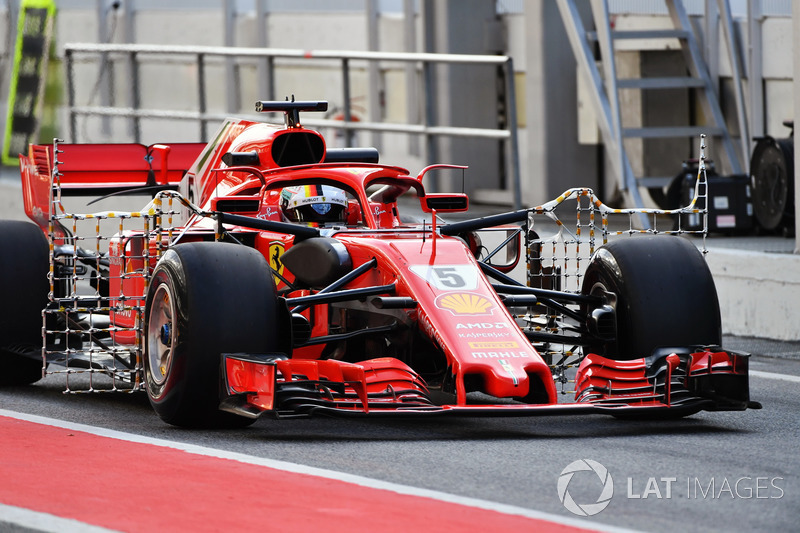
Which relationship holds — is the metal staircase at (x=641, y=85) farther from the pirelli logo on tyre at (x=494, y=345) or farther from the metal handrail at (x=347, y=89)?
the pirelli logo on tyre at (x=494, y=345)

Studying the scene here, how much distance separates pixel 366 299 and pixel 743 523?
2.88m

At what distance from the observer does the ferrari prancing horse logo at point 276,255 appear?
8805mm

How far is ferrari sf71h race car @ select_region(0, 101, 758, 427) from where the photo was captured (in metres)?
7.39

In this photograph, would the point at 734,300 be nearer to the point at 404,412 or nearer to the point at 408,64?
the point at 404,412

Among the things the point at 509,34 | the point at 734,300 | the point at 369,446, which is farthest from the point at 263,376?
the point at 509,34

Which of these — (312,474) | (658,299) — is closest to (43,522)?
(312,474)

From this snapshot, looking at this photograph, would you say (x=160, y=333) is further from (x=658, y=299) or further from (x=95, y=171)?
(x=95, y=171)

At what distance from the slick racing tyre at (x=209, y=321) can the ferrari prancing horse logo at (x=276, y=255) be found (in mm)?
1024

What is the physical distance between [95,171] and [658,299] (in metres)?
4.62

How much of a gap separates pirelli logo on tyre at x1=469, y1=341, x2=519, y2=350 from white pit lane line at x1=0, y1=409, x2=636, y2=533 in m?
1.19

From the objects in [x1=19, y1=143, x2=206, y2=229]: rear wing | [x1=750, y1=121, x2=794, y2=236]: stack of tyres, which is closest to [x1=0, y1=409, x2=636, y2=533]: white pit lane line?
[x1=19, y1=143, x2=206, y2=229]: rear wing

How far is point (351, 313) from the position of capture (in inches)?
332

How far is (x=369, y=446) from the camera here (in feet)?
23.7

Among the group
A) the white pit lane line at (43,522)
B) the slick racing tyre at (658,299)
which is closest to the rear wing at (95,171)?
the slick racing tyre at (658,299)
